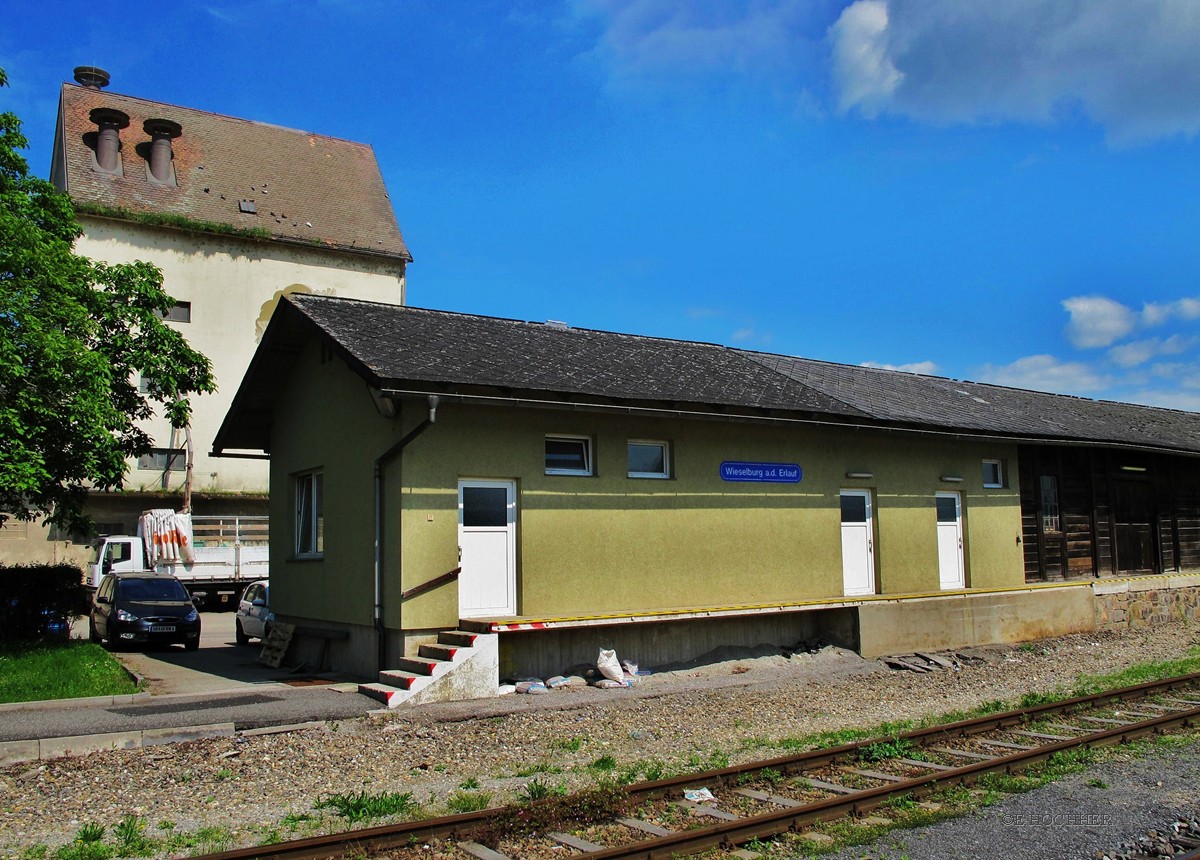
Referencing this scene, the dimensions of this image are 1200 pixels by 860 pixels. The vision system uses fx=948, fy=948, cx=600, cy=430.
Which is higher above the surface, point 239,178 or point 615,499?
point 239,178

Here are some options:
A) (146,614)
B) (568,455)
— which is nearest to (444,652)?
(568,455)

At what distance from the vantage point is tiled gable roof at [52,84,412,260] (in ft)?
112

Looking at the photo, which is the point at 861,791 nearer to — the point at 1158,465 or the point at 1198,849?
the point at 1198,849

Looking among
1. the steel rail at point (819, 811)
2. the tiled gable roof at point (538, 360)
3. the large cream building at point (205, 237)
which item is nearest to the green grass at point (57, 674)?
the tiled gable roof at point (538, 360)

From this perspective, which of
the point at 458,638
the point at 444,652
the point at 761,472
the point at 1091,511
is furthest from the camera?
the point at 1091,511

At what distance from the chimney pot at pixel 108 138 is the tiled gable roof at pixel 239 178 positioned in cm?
31

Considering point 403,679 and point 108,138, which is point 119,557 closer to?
point 108,138

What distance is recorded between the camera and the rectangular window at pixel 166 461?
3275cm

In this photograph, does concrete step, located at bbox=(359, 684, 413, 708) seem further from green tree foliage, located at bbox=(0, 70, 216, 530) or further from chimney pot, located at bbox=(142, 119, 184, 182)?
chimney pot, located at bbox=(142, 119, 184, 182)

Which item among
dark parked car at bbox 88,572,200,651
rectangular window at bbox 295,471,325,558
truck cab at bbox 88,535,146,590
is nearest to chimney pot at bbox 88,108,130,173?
truck cab at bbox 88,535,146,590

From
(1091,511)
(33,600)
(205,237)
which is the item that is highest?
(205,237)

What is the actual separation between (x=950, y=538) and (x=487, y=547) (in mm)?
9800

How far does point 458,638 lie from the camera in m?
11.3

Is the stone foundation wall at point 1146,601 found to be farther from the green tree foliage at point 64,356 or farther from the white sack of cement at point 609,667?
the green tree foliage at point 64,356
